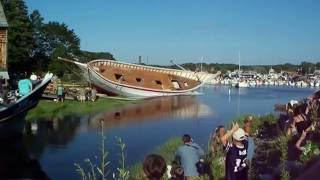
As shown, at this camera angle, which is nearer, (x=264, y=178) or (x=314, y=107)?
(x=264, y=178)

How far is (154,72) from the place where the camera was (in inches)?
2724

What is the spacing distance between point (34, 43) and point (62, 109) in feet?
78.0

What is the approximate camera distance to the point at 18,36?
53.0 meters

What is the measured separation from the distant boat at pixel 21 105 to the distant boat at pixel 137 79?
34.3 metres

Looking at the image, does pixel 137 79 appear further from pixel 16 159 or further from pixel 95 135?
pixel 16 159

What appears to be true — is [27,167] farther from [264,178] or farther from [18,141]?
[264,178]

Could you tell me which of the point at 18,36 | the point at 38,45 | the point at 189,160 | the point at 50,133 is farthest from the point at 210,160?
the point at 38,45

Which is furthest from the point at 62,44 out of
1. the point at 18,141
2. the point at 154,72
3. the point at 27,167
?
the point at 27,167

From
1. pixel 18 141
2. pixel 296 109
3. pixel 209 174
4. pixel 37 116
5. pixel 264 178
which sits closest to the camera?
pixel 264 178

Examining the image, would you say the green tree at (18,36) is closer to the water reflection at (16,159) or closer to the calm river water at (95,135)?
the calm river water at (95,135)

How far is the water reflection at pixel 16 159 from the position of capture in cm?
1577

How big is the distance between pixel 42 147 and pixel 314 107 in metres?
10.9

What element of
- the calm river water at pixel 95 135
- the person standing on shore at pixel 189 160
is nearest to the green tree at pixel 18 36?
the calm river water at pixel 95 135

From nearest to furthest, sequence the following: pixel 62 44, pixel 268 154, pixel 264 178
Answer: pixel 264 178 → pixel 268 154 → pixel 62 44
